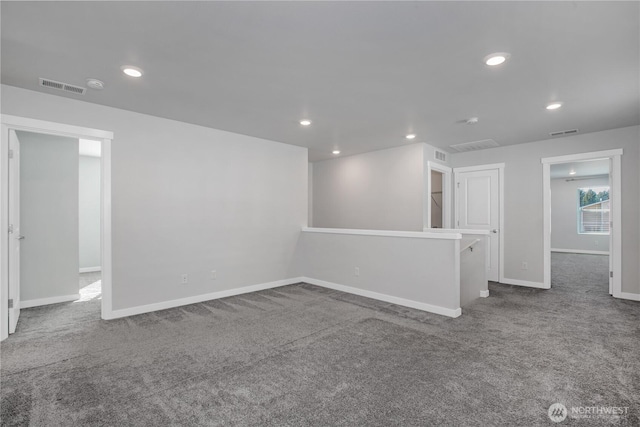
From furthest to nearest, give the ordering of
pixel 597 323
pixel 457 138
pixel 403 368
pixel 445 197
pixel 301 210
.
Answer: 1. pixel 445 197
2. pixel 301 210
3. pixel 457 138
4. pixel 597 323
5. pixel 403 368

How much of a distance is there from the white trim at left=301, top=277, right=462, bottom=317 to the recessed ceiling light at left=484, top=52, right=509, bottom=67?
8.75ft

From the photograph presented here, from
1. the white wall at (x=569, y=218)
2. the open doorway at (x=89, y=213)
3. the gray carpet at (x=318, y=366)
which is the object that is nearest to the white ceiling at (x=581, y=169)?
the white wall at (x=569, y=218)

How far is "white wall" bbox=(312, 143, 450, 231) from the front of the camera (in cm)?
564

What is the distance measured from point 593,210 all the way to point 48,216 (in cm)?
1436

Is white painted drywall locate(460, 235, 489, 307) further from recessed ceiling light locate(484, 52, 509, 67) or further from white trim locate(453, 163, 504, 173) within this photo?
recessed ceiling light locate(484, 52, 509, 67)

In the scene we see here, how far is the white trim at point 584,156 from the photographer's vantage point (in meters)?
4.78

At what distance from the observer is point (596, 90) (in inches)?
129

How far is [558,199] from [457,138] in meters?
8.53

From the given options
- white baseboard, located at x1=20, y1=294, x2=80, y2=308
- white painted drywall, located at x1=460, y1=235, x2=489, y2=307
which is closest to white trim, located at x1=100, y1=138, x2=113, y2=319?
white baseboard, located at x1=20, y1=294, x2=80, y2=308

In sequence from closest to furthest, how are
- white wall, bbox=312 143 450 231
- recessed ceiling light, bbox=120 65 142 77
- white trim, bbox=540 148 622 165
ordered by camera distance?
1. recessed ceiling light, bbox=120 65 142 77
2. white trim, bbox=540 148 622 165
3. white wall, bbox=312 143 450 231

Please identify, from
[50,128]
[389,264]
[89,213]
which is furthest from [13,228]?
[389,264]

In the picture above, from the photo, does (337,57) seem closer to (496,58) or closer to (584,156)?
(496,58)

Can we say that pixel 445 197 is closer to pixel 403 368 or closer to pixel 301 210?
pixel 301 210

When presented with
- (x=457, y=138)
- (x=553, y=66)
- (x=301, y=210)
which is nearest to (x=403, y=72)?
(x=553, y=66)
